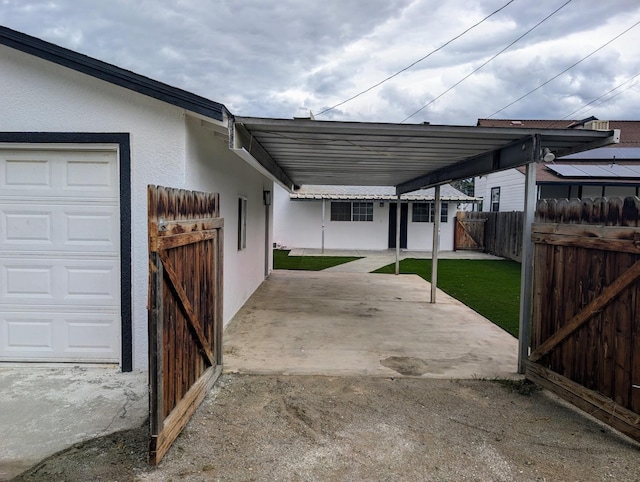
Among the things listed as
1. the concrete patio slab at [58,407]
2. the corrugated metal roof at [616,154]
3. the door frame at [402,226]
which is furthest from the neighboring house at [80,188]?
the corrugated metal roof at [616,154]

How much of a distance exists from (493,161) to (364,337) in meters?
2.92

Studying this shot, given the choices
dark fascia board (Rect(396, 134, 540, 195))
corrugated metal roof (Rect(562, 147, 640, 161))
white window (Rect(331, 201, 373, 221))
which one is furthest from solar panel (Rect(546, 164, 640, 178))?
dark fascia board (Rect(396, 134, 540, 195))

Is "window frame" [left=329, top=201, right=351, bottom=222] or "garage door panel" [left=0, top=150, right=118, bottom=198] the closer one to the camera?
"garage door panel" [left=0, top=150, right=118, bottom=198]

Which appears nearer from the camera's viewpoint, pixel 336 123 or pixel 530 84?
pixel 336 123

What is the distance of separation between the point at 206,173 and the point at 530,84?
22500mm

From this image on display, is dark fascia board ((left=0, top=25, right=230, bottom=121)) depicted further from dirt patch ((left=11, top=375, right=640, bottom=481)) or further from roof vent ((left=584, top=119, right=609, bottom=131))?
roof vent ((left=584, top=119, right=609, bottom=131))

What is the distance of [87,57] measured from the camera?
4.15 m

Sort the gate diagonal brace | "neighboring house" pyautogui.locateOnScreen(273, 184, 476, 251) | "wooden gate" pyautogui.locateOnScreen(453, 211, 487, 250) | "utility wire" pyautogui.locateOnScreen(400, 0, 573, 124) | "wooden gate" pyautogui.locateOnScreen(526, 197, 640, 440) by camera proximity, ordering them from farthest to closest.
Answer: "wooden gate" pyautogui.locateOnScreen(453, 211, 487, 250)
"neighboring house" pyautogui.locateOnScreen(273, 184, 476, 251)
"utility wire" pyautogui.locateOnScreen(400, 0, 573, 124)
"wooden gate" pyautogui.locateOnScreen(526, 197, 640, 440)
the gate diagonal brace

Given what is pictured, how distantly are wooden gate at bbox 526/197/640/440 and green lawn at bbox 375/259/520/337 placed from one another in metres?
2.40

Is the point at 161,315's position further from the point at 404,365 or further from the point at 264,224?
the point at 264,224

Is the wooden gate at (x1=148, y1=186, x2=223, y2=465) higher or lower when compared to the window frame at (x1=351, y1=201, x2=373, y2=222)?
lower

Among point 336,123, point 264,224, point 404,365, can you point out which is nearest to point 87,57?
point 336,123

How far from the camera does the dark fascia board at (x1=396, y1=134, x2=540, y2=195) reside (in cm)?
463

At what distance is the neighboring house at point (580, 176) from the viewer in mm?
16312
